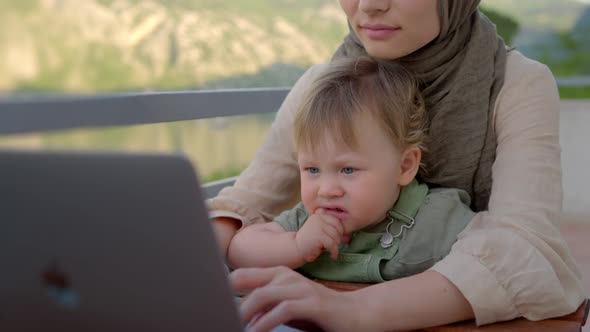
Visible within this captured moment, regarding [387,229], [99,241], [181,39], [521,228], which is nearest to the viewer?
[99,241]

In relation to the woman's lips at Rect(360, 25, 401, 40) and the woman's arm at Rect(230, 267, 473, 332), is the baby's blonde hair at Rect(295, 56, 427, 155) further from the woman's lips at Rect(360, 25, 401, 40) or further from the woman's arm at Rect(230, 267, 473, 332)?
the woman's arm at Rect(230, 267, 473, 332)

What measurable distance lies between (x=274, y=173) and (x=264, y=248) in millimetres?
232

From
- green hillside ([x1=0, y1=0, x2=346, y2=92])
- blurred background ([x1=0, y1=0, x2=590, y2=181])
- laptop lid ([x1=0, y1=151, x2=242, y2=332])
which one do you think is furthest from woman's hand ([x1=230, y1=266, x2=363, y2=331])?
green hillside ([x1=0, y1=0, x2=346, y2=92])

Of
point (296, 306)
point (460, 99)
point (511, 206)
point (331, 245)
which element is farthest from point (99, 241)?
point (460, 99)

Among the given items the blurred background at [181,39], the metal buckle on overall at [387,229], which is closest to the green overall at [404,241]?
the metal buckle on overall at [387,229]

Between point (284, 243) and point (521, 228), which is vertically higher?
point (521, 228)

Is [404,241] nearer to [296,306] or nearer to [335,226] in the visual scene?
[335,226]

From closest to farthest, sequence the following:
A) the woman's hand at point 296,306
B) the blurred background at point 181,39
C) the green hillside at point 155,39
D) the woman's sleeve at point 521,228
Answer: the woman's hand at point 296,306 < the woman's sleeve at point 521,228 < the blurred background at point 181,39 < the green hillside at point 155,39

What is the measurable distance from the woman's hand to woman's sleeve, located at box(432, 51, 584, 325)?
0.17 metres

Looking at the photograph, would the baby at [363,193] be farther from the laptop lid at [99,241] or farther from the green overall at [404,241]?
the laptop lid at [99,241]

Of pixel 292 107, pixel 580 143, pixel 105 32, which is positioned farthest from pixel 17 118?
pixel 105 32

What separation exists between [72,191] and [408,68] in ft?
2.82

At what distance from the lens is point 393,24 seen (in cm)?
123

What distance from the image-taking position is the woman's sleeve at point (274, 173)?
143 cm
